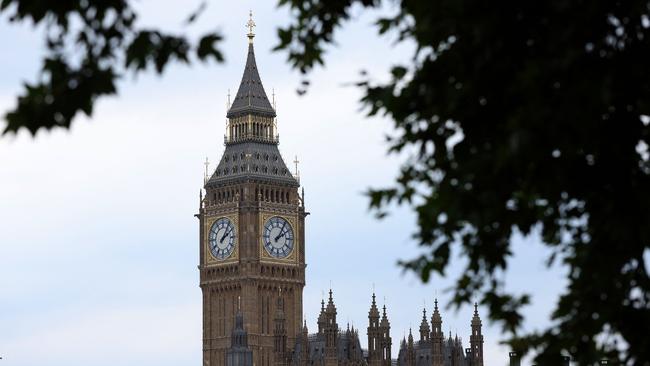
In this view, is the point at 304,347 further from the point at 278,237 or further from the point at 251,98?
the point at 251,98

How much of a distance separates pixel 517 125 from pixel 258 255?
384 feet

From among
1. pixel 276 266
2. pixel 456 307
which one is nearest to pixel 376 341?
pixel 276 266

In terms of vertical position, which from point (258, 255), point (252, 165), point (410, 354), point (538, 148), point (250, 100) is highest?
point (250, 100)

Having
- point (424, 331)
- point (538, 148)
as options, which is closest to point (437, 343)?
point (424, 331)

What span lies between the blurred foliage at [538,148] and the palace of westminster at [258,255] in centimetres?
10999

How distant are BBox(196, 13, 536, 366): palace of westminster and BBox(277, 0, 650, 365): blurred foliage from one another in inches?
4330

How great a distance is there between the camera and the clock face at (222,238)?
133125 mm

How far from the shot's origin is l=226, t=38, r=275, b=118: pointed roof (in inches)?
5248

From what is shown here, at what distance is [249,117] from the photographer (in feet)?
438

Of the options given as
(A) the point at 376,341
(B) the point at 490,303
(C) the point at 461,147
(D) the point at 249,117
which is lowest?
(B) the point at 490,303

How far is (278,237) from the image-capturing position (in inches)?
5266

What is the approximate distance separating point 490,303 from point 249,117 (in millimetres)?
115936

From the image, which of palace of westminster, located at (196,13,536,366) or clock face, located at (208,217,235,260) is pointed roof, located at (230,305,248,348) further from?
clock face, located at (208,217,235,260)

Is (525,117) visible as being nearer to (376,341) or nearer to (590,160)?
(590,160)
